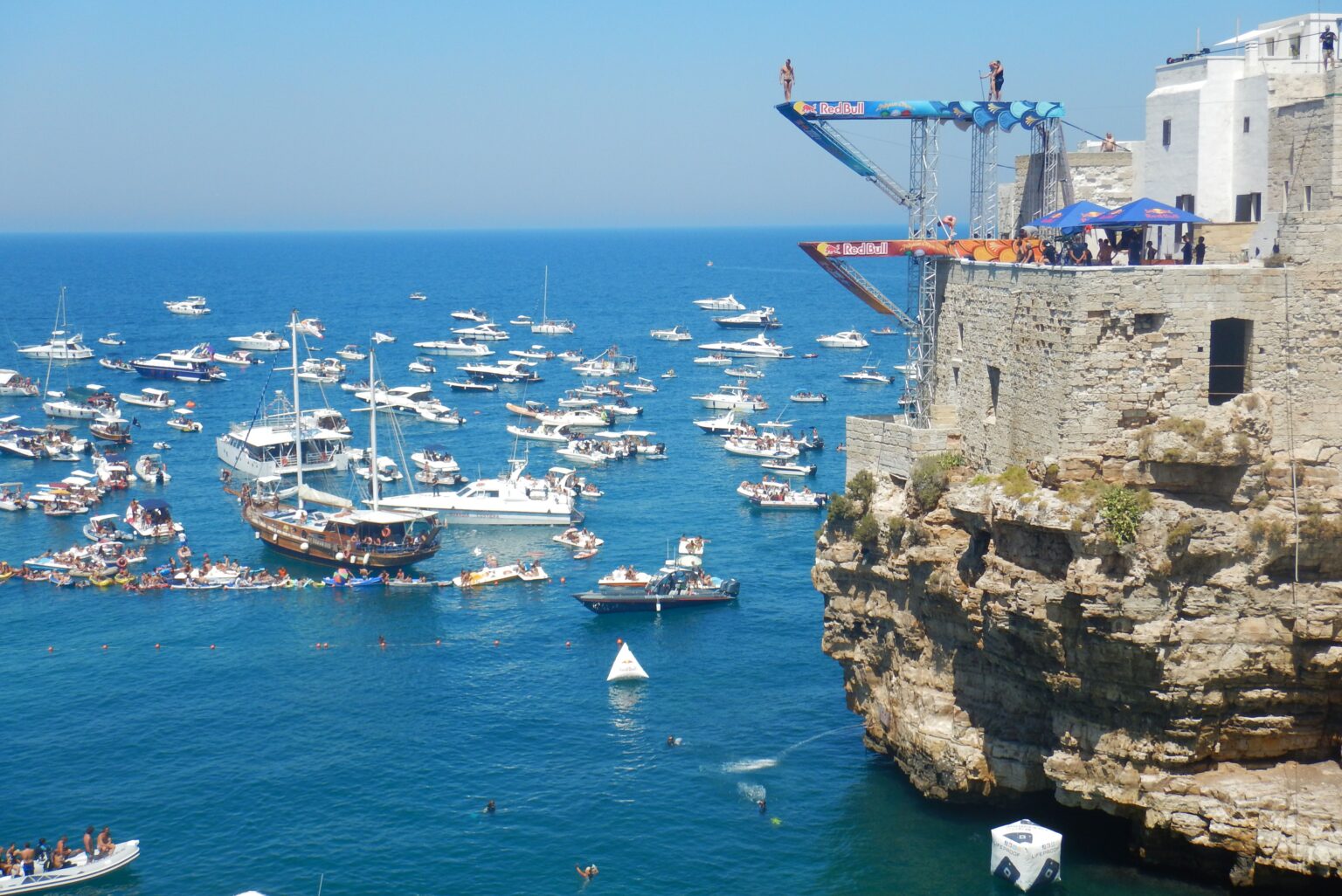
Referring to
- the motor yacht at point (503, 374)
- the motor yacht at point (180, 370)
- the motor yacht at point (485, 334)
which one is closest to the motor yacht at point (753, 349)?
the motor yacht at point (503, 374)

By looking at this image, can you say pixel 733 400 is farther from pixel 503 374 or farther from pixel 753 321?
pixel 753 321

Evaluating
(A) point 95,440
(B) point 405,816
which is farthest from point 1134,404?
(A) point 95,440

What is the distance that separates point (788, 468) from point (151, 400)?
6091 centimetres

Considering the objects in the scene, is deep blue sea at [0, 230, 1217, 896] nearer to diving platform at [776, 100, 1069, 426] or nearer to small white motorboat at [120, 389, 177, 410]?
diving platform at [776, 100, 1069, 426]

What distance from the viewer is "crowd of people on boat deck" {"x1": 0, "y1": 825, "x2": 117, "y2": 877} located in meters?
38.3

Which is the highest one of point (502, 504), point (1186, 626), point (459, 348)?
point (459, 348)

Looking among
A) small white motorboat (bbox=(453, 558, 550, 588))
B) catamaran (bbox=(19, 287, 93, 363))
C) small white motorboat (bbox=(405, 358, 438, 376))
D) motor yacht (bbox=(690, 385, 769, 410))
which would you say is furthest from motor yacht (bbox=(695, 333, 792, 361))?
small white motorboat (bbox=(453, 558, 550, 588))

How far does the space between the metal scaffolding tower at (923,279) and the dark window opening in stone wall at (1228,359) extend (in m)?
8.40

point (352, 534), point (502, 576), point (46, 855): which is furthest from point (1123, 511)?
point (352, 534)

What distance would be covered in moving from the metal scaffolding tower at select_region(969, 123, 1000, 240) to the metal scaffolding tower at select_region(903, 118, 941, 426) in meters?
1.16

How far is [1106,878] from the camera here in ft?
114

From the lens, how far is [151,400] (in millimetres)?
123688

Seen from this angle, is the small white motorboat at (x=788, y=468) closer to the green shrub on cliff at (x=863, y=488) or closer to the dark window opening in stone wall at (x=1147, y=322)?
the green shrub on cliff at (x=863, y=488)

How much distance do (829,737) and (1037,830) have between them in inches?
474
